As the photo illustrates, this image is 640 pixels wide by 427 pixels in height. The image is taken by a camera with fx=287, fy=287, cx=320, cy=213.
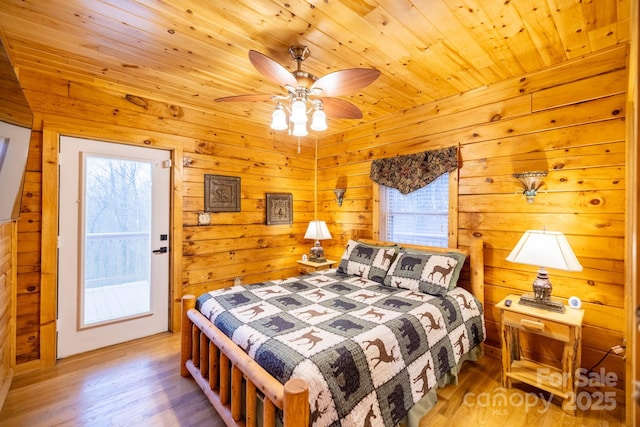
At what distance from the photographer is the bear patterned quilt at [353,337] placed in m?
1.37

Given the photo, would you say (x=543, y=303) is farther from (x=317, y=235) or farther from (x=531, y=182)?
(x=317, y=235)

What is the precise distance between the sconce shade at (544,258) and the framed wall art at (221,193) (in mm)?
2886

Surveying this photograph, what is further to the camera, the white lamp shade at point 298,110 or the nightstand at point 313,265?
the nightstand at point 313,265

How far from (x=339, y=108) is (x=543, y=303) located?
2074 millimetres

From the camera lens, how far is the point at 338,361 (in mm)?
1399

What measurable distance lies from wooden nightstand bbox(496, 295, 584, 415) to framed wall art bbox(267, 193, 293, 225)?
2.69 metres

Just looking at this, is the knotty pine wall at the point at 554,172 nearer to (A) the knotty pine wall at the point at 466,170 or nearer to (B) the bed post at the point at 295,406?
(A) the knotty pine wall at the point at 466,170

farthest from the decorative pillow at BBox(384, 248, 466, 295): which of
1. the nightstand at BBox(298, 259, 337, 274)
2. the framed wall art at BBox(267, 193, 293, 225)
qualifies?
the framed wall art at BBox(267, 193, 293, 225)

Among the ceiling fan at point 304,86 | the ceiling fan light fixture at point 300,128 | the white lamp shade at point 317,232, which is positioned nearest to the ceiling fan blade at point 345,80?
the ceiling fan at point 304,86

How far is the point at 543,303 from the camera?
6.87 ft

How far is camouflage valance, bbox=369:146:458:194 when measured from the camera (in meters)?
2.88

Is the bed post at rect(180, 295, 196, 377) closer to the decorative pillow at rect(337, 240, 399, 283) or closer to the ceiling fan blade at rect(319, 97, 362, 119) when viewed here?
A: the decorative pillow at rect(337, 240, 399, 283)

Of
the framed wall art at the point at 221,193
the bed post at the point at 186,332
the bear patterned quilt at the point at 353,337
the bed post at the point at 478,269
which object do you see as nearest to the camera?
the bear patterned quilt at the point at 353,337

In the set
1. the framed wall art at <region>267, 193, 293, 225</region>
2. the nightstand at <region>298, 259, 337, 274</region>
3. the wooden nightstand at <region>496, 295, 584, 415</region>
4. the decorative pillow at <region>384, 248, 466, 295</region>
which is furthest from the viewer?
the framed wall art at <region>267, 193, 293, 225</region>
